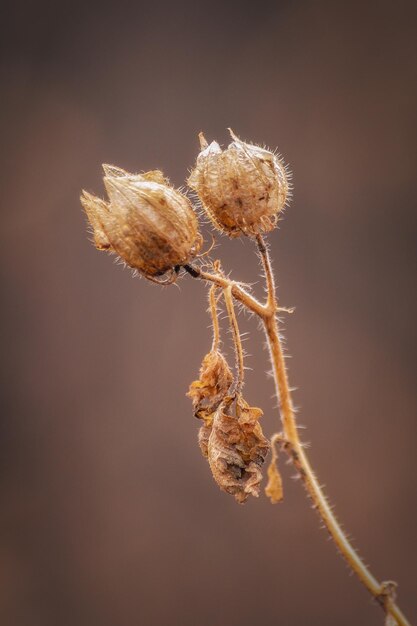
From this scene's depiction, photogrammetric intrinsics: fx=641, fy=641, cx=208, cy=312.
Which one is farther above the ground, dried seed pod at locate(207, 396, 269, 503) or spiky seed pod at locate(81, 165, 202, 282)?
spiky seed pod at locate(81, 165, 202, 282)

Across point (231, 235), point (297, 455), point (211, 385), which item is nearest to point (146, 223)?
point (231, 235)

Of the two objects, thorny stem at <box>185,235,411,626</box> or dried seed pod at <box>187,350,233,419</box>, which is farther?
dried seed pod at <box>187,350,233,419</box>

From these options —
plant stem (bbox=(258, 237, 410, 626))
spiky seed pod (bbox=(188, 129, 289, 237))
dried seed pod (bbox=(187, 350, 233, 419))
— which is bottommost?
plant stem (bbox=(258, 237, 410, 626))

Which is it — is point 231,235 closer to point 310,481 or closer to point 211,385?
point 211,385

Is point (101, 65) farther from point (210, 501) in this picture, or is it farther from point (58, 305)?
point (210, 501)

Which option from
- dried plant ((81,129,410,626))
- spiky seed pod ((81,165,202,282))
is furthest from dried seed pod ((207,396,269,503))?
spiky seed pod ((81,165,202,282))

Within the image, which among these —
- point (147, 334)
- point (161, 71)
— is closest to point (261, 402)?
point (147, 334)

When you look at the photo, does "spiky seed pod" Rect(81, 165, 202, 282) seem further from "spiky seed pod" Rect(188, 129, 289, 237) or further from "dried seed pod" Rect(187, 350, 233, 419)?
"dried seed pod" Rect(187, 350, 233, 419)
